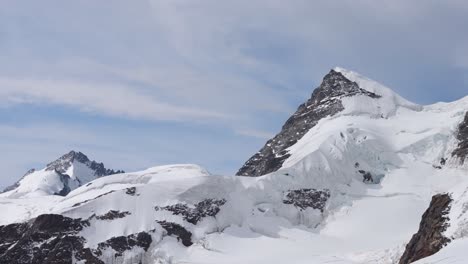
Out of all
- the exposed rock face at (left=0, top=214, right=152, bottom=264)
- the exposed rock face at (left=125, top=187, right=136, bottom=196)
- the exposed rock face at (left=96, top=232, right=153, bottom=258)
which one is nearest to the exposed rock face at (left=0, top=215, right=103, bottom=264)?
the exposed rock face at (left=0, top=214, right=152, bottom=264)

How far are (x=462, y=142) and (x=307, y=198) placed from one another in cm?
4706

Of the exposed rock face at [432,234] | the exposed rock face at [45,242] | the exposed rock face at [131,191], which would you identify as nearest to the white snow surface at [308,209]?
the exposed rock face at [131,191]

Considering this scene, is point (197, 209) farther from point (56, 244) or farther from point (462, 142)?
point (462, 142)

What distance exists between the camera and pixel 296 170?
16938 cm

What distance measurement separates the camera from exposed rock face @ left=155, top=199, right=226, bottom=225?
489 ft

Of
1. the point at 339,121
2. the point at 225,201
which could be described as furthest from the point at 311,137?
the point at 225,201

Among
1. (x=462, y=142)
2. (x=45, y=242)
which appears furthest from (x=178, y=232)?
(x=462, y=142)

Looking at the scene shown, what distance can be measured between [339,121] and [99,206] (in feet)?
263

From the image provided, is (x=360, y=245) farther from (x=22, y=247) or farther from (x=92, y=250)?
(x=22, y=247)

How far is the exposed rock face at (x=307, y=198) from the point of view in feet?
530

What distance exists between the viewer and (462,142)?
178m

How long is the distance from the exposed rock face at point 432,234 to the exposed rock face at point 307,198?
5878cm

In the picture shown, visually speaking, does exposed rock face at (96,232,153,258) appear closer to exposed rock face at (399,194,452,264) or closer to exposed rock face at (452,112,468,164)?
exposed rock face at (399,194,452,264)

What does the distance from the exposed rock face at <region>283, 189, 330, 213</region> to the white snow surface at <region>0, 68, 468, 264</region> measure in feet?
4.21
